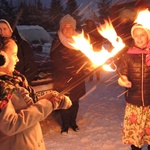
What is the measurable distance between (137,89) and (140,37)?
2.54 ft

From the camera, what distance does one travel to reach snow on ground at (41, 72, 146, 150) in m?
4.52

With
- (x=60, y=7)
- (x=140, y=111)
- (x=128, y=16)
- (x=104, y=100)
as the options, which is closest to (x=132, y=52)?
(x=140, y=111)

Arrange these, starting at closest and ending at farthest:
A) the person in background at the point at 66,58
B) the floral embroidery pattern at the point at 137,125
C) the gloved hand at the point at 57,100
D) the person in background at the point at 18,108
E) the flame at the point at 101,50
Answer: the flame at the point at 101,50
the person in background at the point at 18,108
the gloved hand at the point at 57,100
the floral embroidery pattern at the point at 137,125
the person in background at the point at 66,58

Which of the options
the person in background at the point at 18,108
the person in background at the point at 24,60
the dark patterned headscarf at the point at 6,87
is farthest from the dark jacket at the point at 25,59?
the dark patterned headscarf at the point at 6,87

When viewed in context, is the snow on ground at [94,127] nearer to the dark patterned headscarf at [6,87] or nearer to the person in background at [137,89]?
the person in background at [137,89]

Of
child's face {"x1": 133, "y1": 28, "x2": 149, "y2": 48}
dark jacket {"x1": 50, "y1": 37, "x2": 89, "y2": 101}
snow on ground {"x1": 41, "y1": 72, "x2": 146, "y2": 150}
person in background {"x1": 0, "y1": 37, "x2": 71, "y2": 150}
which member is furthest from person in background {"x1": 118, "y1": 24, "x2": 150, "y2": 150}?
person in background {"x1": 0, "y1": 37, "x2": 71, "y2": 150}

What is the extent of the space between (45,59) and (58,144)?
99.0 inches

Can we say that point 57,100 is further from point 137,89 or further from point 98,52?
point 137,89

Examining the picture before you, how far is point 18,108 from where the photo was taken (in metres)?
2.03

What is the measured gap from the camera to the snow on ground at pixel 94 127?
14.8 ft

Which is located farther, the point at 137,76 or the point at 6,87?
the point at 137,76

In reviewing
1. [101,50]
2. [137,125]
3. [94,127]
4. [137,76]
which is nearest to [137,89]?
[137,76]

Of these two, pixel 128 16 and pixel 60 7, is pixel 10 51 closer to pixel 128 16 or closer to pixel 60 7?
pixel 128 16

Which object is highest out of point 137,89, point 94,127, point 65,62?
point 65,62
